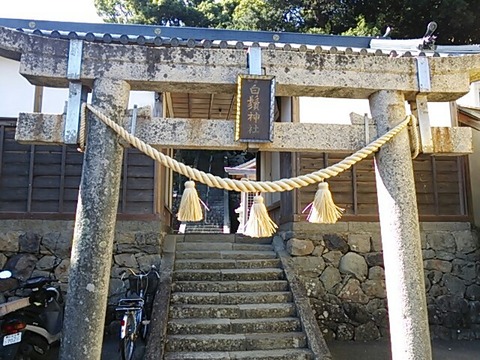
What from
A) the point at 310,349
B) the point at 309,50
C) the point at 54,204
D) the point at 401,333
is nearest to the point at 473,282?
the point at 310,349

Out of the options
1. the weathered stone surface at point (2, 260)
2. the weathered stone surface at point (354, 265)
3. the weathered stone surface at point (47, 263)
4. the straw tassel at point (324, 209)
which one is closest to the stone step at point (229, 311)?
the weathered stone surface at point (354, 265)

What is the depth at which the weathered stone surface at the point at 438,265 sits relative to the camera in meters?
7.09

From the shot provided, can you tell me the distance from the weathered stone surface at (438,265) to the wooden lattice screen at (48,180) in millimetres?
4838

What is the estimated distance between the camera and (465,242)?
720 centimetres

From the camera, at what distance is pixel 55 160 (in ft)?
22.7

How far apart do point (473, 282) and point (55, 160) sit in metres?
7.47

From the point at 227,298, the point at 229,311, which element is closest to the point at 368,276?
the point at 227,298

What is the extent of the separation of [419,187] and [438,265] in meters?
1.39

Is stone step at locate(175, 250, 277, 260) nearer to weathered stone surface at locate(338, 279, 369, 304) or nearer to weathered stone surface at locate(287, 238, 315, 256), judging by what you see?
weathered stone surface at locate(287, 238, 315, 256)

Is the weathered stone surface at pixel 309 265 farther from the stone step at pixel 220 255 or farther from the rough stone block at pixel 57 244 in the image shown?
the rough stone block at pixel 57 244

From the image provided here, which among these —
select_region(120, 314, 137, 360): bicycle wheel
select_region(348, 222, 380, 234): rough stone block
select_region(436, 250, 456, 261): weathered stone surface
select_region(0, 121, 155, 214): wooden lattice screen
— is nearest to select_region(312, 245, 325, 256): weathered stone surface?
select_region(348, 222, 380, 234): rough stone block

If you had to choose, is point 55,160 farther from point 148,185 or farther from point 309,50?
point 309,50

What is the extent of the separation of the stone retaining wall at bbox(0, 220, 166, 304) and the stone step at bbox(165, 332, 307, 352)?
1.92 m

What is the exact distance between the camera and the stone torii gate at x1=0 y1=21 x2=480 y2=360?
125 inches
